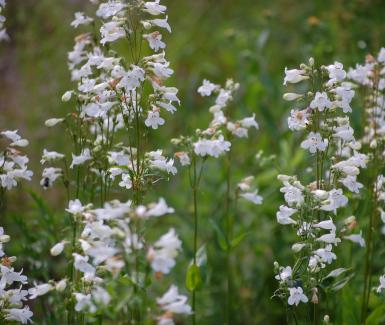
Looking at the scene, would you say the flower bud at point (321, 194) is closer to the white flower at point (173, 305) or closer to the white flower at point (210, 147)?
the white flower at point (210, 147)

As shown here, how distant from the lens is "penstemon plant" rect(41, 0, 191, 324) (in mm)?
2449

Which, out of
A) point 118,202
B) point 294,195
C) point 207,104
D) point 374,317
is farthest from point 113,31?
point 207,104

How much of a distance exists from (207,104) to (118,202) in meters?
6.03

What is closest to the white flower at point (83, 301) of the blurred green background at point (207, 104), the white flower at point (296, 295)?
the white flower at point (296, 295)

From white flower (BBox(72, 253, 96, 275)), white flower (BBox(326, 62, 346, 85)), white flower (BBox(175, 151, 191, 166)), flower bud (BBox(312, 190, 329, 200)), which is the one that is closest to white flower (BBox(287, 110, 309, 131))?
white flower (BBox(326, 62, 346, 85))

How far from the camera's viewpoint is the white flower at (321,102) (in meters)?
3.28

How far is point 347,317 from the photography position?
3928 millimetres

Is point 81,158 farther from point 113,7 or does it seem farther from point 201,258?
point 201,258

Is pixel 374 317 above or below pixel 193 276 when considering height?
below

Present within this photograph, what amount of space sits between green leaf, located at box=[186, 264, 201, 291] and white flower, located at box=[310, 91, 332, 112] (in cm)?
120

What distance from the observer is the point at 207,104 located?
333 inches

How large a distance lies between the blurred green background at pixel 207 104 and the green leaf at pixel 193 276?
2.45 ft

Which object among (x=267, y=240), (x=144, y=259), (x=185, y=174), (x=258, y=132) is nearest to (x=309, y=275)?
(x=144, y=259)

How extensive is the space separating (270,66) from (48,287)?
6.40 m
